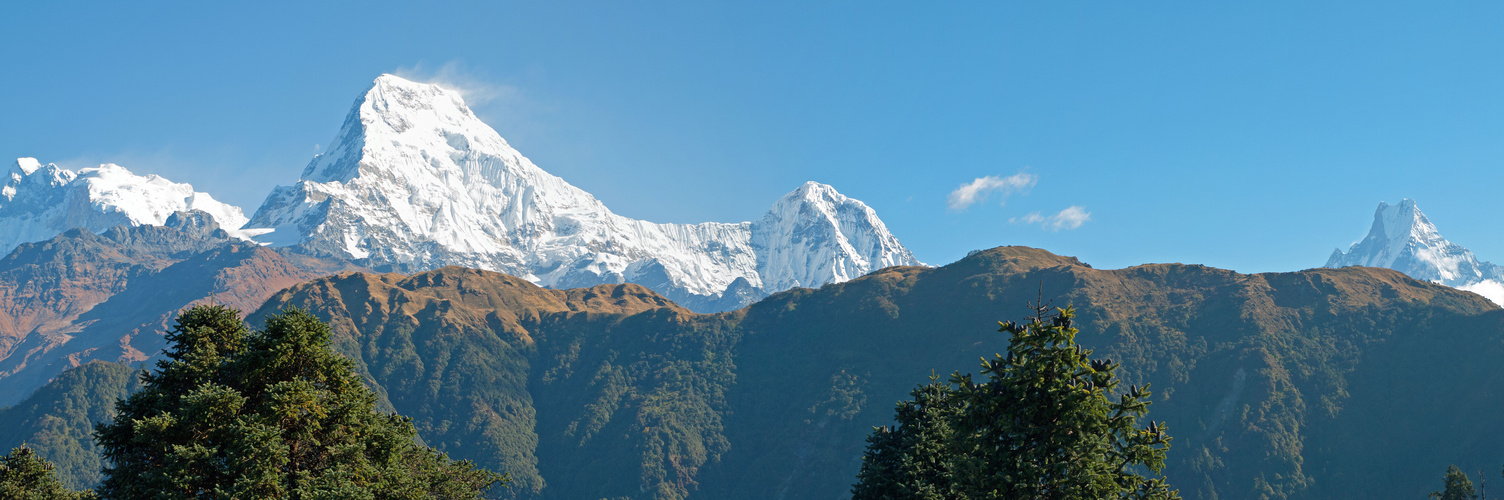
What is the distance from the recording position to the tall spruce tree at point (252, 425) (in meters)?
29.1

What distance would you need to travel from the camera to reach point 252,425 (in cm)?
2911

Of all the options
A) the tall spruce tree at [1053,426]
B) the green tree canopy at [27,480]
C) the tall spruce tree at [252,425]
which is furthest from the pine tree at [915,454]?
the green tree canopy at [27,480]

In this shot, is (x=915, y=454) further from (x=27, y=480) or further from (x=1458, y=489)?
(x=1458, y=489)

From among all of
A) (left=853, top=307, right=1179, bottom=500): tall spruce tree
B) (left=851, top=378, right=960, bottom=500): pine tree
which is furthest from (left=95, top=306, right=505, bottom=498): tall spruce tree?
(left=851, top=378, right=960, bottom=500): pine tree

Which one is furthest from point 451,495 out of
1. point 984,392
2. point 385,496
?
point 984,392

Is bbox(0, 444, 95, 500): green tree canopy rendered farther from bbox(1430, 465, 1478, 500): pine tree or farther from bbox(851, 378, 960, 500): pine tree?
bbox(1430, 465, 1478, 500): pine tree

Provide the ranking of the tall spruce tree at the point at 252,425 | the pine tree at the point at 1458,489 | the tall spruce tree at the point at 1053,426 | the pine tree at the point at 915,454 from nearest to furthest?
the tall spruce tree at the point at 1053,426 < the tall spruce tree at the point at 252,425 < the pine tree at the point at 915,454 < the pine tree at the point at 1458,489

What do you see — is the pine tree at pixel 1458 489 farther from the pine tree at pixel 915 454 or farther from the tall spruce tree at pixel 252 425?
the tall spruce tree at pixel 252 425

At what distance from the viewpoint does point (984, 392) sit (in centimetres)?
2902

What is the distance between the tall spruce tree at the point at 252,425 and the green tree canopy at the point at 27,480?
19.9m

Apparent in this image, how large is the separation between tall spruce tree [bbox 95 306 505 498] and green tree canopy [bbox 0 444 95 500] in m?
19.9

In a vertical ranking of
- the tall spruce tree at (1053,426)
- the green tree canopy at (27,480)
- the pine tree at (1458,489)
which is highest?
the pine tree at (1458,489)

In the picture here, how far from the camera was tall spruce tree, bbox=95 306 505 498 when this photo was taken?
29094 mm

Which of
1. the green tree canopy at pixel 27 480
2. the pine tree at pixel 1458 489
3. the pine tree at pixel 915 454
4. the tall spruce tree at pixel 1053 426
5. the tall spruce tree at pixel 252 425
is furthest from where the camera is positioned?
the pine tree at pixel 1458 489
